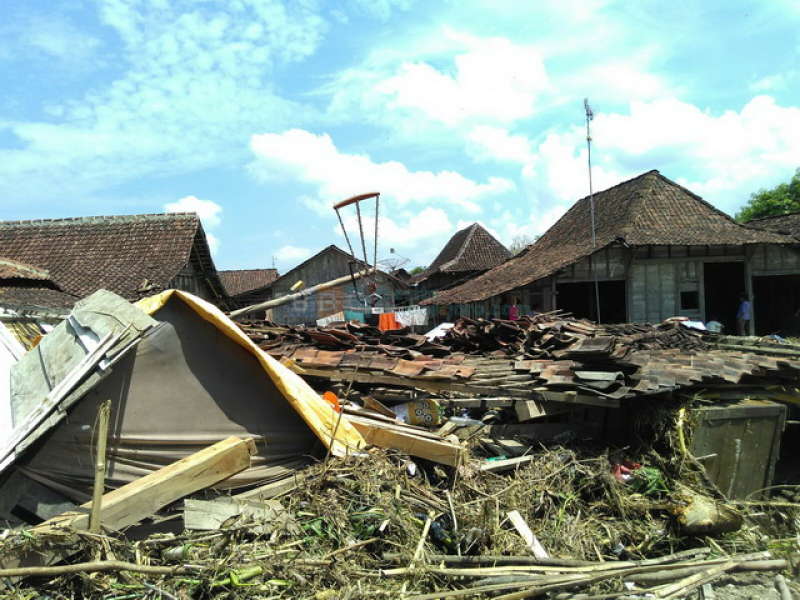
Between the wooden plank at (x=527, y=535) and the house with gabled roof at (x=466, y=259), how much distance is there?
24.9 metres

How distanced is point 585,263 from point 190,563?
14629 millimetres

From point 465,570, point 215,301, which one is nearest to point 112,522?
point 465,570

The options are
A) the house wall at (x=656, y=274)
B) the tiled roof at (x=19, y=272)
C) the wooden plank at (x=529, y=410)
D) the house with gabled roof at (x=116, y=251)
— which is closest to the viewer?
the wooden plank at (x=529, y=410)

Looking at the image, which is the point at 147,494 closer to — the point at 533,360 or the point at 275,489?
the point at 275,489

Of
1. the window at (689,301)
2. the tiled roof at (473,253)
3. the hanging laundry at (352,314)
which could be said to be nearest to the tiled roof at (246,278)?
the tiled roof at (473,253)

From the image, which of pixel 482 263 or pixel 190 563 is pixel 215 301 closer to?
pixel 482 263

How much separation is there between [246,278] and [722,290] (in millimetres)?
35026

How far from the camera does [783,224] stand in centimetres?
1997

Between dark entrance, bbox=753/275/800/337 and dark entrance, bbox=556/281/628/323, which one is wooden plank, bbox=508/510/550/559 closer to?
dark entrance, bbox=556/281/628/323

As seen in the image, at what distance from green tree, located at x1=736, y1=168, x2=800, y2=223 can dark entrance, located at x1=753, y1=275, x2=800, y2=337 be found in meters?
12.0

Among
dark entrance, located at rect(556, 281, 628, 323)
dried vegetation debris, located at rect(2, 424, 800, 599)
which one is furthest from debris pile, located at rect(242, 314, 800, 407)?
dark entrance, located at rect(556, 281, 628, 323)

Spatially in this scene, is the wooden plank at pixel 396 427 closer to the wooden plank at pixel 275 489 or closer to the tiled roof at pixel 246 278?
the wooden plank at pixel 275 489

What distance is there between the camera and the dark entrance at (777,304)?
746 inches

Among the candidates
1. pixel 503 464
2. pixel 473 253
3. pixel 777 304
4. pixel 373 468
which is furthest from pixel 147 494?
pixel 473 253
